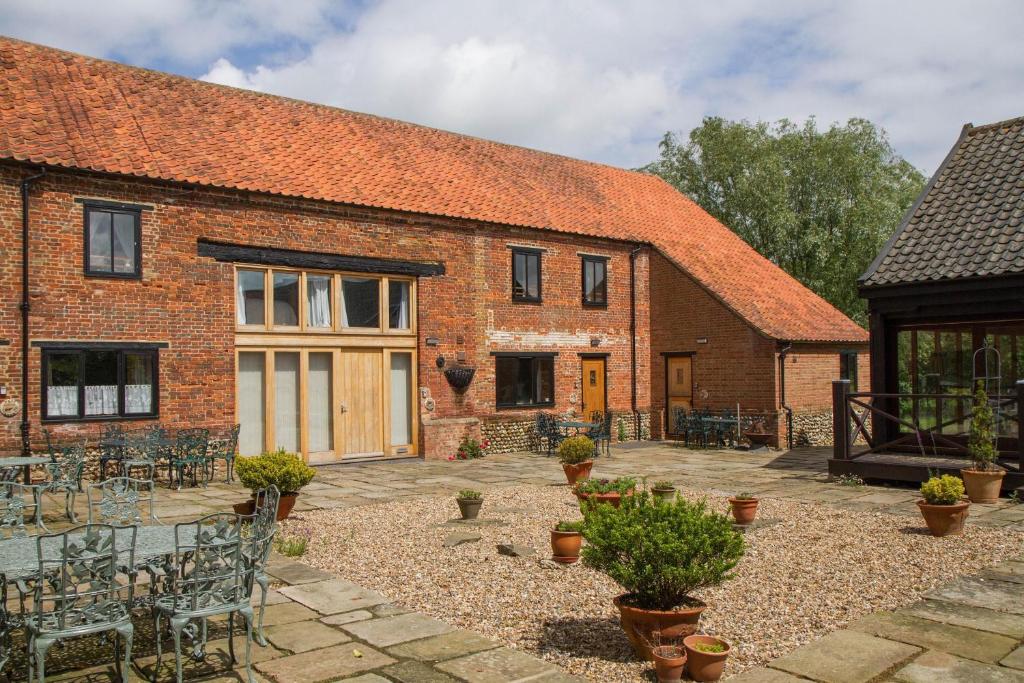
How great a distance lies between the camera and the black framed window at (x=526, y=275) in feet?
66.6

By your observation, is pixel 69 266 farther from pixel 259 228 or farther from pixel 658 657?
pixel 658 657

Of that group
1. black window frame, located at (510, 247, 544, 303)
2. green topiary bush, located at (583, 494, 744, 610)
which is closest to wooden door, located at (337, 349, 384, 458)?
black window frame, located at (510, 247, 544, 303)

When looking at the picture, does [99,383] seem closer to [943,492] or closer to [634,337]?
[943,492]

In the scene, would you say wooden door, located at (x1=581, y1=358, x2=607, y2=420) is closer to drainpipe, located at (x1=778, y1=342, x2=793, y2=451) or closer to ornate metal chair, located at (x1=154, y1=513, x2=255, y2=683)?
drainpipe, located at (x1=778, y1=342, x2=793, y2=451)

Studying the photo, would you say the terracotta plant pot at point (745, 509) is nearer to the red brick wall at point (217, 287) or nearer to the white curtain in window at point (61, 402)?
the red brick wall at point (217, 287)

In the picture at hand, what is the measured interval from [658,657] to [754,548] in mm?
4229

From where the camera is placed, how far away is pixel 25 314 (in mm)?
13578

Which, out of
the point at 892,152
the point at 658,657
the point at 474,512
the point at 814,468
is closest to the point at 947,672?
the point at 658,657

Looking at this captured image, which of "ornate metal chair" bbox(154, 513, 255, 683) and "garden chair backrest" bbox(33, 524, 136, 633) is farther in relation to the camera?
"ornate metal chair" bbox(154, 513, 255, 683)

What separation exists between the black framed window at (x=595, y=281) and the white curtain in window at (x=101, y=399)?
11663mm

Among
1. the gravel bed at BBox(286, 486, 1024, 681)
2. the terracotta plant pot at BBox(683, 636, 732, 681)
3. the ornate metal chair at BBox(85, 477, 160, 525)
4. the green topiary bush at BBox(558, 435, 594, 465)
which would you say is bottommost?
the gravel bed at BBox(286, 486, 1024, 681)

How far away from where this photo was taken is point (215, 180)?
15.6 meters

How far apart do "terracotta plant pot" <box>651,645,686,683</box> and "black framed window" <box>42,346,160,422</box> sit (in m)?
12.1

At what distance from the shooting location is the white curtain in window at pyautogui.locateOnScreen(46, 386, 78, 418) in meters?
13.8
